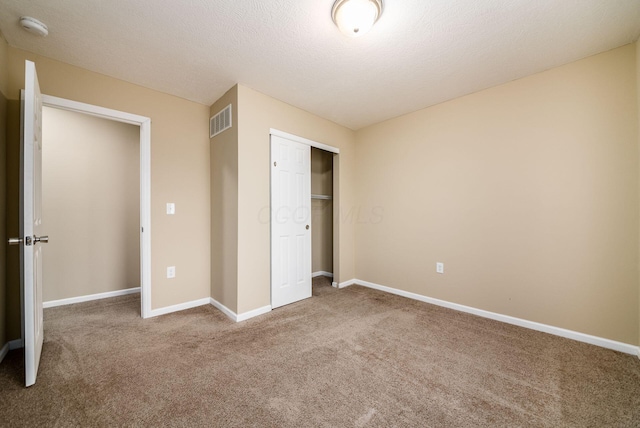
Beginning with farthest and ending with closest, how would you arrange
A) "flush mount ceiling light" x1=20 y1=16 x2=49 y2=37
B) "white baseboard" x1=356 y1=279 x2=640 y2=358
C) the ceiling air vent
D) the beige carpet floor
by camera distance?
the ceiling air vent, "white baseboard" x1=356 y1=279 x2=640 y2=358, "flush mount ceiling light" x1=20 y1=16 x2=49 y2=37, the beige carpet floor

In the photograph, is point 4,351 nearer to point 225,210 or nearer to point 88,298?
→ point 88,298

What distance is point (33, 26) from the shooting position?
174 centimetres

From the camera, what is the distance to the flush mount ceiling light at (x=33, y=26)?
171cm

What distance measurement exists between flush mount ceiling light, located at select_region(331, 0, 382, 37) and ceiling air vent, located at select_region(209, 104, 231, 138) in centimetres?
152

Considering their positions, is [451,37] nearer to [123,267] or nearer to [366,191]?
[366,191]

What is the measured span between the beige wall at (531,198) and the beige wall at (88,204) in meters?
3.64

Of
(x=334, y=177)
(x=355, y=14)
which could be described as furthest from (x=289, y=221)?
(x=355, y=14)

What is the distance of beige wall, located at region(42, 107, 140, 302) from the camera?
2.97 m

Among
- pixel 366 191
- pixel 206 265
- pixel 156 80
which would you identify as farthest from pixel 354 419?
pixel 156 80

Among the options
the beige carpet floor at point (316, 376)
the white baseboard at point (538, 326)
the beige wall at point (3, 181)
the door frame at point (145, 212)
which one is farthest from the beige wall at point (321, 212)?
the beige wall at point (3, 181)

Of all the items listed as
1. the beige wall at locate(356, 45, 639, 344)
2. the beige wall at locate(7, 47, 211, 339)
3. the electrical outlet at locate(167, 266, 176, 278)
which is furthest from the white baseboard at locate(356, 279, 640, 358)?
the electrical outlet at locate(167, 266, 176, 278)

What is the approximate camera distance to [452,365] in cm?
183

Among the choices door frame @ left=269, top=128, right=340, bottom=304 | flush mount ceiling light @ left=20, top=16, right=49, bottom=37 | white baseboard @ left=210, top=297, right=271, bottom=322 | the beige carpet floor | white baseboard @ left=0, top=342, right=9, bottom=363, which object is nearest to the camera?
the beige carpet floor

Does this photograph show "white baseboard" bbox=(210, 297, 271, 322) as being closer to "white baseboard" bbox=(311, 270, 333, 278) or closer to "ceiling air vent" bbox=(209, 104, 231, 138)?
"white baseboard" bbox=(311, 270, 333, 278)
